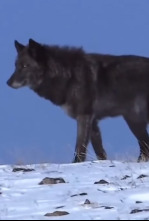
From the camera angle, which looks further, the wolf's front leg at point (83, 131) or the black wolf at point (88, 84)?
the black wolf at point (88, 84)

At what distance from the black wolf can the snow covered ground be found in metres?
2.10

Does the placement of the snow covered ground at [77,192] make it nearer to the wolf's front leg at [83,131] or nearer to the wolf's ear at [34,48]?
the wolf's front leg at [83,131]

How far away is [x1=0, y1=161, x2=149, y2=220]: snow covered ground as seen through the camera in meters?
4.77

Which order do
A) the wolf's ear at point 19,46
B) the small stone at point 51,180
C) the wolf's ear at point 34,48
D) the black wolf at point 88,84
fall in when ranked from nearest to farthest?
the small stone at point 51,180 < the black wolf at point 88,84 < the wolf's ear at point 34,48 < the wolf's ear at point 19,46

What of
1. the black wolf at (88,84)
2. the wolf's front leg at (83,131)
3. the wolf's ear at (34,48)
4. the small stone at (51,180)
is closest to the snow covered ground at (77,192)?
the small stone at (51,180)

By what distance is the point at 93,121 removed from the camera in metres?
9.95

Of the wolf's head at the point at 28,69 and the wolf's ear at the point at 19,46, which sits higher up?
the wolf's ear at the point at 19,46

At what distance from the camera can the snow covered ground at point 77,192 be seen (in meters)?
4.77

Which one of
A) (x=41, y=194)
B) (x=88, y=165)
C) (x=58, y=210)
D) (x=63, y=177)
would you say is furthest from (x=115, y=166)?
(x=58, y=210)

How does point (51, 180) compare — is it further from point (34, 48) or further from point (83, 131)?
point (34, 48)

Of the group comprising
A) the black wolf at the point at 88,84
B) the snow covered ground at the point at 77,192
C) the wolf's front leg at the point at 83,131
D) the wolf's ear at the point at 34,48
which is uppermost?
the wolf's ear at the point at 34,48

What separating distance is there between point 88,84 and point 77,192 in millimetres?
4126

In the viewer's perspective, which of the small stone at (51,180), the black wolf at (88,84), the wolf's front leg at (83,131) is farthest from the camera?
the black wolf at (88,84)

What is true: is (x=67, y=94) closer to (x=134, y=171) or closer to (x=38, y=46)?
(x=38, y=46)
